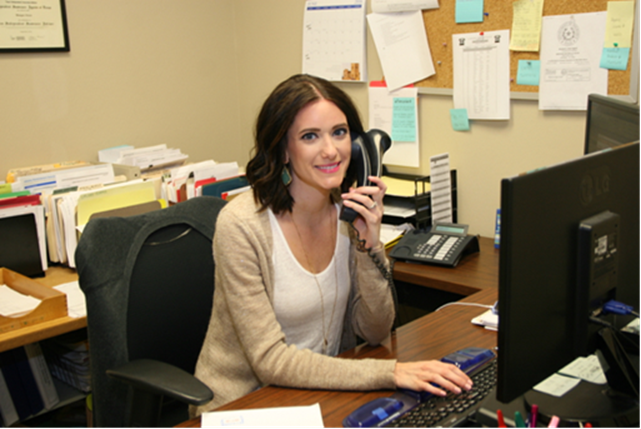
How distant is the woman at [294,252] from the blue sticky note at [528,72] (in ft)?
2.62

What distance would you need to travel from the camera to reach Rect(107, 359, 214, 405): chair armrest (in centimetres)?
110

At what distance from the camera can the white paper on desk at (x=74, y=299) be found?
67.1 inches

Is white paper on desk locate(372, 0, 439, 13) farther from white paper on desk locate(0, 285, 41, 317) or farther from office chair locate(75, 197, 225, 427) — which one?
white paper on desk locate(0, 285, 41, 317)

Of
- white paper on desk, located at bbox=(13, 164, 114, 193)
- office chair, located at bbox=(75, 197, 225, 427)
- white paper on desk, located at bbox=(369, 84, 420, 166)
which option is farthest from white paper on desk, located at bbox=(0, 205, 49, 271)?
white paper on desk, located at bbox=(369, 84, 420, 166)

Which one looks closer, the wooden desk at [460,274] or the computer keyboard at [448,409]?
the computer keyboard at [448,409]

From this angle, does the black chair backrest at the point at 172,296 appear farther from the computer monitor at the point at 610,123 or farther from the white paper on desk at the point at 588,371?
the computer monitor at the point at 610,123

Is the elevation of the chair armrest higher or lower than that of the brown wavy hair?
lower

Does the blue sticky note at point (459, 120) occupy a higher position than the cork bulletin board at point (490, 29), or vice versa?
the cork bulletin board at point (490, 29)

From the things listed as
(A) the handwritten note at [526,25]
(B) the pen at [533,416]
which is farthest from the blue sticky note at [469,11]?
(B) the pen at [533,416]

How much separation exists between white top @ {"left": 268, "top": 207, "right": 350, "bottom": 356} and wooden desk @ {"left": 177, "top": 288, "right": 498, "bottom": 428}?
0.43 feet

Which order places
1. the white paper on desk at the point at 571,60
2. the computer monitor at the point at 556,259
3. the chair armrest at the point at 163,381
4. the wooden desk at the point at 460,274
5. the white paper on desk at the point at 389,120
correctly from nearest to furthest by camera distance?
the computer monitor at the point at 556,259 < the chair armrest at the point at 163,381 < the wooden desk at the point at 460,274 < the white paper on desk at the point at 571,60 < the white paper on desk at the point at 389,120

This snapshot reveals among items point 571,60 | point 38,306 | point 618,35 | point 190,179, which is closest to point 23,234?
point 38,306

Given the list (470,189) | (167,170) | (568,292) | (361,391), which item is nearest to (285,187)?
(361,391)

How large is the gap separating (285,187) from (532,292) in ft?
2.30
